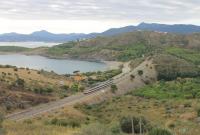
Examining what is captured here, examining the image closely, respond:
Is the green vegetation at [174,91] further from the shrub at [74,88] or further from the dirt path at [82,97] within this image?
the shrub at [74,88]

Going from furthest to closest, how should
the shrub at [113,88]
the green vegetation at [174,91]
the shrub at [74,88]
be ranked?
the shrub at [113,88], the shrub at [74,88], the green vegetation at [174,91]

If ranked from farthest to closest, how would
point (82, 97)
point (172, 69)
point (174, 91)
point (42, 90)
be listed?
point (172, 69)
point (174, 91)
point (82, 97)
point (42, 90)

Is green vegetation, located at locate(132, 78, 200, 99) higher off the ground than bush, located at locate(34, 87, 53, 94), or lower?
lower

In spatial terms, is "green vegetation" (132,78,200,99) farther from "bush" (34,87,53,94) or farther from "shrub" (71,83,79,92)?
"bush" (34,87,53,94)

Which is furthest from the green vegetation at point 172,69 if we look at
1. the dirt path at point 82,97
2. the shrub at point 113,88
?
the shrub at point 113,88

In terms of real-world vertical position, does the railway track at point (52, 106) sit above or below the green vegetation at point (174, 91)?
above

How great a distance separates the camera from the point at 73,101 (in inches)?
3145

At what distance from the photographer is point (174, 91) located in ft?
331

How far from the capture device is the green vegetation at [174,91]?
305ft

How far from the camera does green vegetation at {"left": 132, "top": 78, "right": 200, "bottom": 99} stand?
9294cm

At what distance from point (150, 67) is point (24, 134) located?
117414 millimetres

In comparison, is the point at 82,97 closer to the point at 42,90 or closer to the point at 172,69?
the point at 42,90

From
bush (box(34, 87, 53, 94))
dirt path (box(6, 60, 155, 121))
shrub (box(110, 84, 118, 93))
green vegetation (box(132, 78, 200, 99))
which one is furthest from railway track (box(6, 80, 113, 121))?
green vegetation (box(132, 78, 200, 99))

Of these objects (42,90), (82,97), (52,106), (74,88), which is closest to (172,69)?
(74,88)
